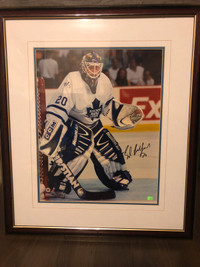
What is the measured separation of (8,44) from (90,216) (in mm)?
515

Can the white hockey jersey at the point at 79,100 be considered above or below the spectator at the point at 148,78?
below

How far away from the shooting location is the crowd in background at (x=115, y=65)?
53 cm

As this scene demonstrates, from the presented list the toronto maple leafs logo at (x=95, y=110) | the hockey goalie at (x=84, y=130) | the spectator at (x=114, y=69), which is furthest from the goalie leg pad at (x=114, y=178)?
the spectator at (x=114, y=69)

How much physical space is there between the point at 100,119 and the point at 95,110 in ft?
0.09

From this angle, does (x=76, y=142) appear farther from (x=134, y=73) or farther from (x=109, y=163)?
(x=134, y=73)

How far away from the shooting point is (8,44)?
536 mm

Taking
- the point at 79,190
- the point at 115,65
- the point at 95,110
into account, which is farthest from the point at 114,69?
the point at 79,190

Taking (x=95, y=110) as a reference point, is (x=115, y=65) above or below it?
above

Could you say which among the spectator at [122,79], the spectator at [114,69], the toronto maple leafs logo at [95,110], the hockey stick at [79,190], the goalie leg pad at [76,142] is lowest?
the hockey stick at [79,190]

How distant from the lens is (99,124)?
0.56m

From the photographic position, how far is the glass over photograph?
54cm

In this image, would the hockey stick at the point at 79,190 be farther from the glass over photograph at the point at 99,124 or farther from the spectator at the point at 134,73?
the spectator at the point at 134,73

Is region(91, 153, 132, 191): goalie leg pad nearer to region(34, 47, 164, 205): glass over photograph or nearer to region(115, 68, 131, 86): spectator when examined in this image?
region(34, 47, 164, 205): glass over photograph

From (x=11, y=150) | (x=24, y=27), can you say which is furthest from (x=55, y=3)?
(x=11, y=150)
